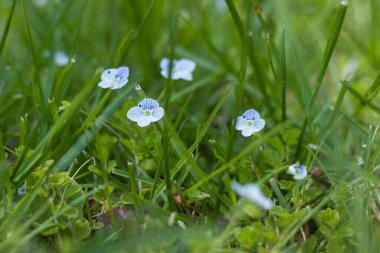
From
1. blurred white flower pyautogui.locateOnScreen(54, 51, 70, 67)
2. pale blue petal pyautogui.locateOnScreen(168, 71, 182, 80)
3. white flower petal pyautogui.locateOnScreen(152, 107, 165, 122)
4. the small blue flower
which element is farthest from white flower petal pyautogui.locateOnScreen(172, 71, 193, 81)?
the small blue flower

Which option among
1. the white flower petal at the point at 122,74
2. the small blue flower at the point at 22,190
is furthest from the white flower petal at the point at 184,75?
the small blue flower at the point at 22,190

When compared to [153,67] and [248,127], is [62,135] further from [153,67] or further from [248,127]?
[153,67]

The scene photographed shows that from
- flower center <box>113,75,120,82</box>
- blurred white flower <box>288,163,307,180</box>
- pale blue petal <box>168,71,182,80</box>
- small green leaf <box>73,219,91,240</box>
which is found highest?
flower center <box>113,75,120,82</box>

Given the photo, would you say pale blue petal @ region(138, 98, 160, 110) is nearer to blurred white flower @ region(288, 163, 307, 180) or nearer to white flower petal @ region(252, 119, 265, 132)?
white flower petal @ region(252, 119, 265, 132)

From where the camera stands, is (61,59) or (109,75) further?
(61,59)

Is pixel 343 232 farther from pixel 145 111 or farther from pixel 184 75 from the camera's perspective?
pixel 184 75

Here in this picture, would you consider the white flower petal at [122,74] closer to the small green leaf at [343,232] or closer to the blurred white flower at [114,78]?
the blurred white flower at [114,78]

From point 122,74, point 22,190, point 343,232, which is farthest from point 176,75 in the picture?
point 343,232
